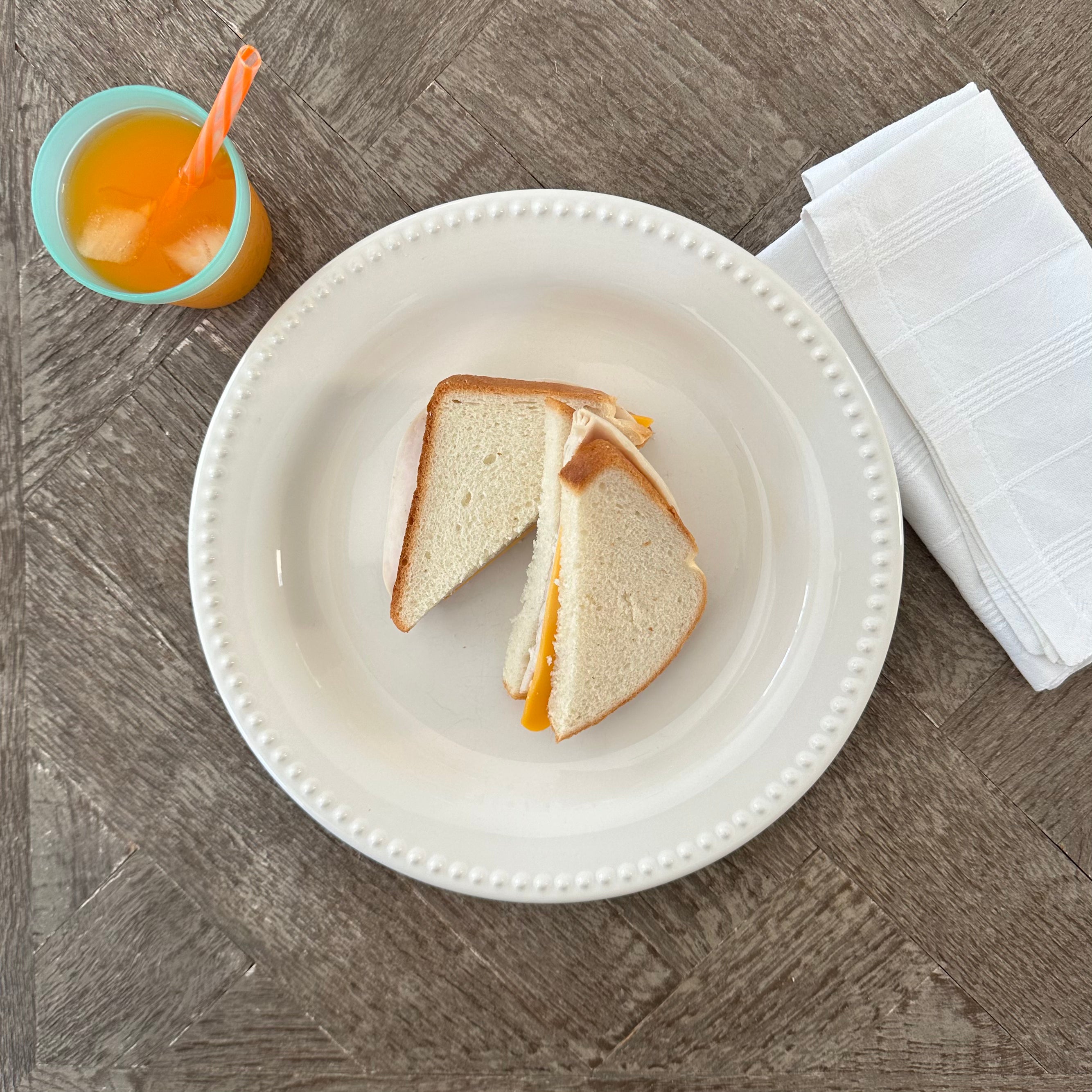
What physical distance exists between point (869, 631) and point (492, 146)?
95 cm

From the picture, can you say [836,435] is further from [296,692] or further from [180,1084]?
[180,1084]

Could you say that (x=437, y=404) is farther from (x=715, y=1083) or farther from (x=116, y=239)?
(x=715, y=1083)

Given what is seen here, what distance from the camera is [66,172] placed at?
3.65 feet

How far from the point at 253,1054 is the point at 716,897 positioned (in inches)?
31.7

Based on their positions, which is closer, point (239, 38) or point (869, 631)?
point (869, 631)

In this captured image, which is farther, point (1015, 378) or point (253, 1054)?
point (253, 1054)

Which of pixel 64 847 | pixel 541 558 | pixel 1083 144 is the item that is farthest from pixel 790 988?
pixel 1083 144

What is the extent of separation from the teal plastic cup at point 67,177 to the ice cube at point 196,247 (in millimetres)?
23

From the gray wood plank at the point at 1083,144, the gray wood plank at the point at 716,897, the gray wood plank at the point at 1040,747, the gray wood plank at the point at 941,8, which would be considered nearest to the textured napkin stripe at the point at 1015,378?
the gray wood plank at the point at 1083,144

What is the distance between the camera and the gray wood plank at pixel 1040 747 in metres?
1.27

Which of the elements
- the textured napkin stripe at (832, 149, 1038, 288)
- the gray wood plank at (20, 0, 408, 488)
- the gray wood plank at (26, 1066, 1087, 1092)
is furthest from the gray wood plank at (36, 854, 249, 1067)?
the textured napkin stripe at (832, 149, 1038, 288)

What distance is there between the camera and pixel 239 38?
1.27m

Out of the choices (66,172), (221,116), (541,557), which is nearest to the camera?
(221,116)

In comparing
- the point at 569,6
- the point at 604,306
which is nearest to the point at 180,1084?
the point at 604,306
